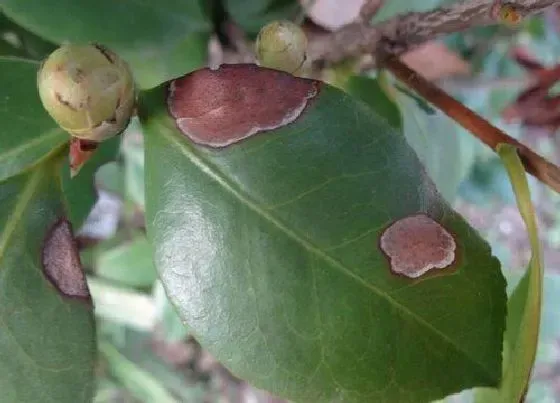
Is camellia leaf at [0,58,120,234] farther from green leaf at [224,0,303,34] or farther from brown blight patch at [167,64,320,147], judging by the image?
green leaf at [224,0,303,34]

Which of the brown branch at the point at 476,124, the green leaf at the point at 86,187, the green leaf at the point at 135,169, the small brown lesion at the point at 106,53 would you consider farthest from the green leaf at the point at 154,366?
the small brown lesion at the point at 106,53

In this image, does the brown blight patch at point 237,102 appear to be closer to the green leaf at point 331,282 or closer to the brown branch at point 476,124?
the green leaf at point 331,282

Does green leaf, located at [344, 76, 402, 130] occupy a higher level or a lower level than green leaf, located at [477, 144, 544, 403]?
lower

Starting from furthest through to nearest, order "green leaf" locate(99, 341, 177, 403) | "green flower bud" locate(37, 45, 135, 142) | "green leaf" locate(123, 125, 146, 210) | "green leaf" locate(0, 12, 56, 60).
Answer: "green leaf" locate(99, 341, 177, 403)
"green leaf" locate(123, 125, 146, 210)
"green leaf" locate(0, 12, 56, 60)
"green flower bud" locate(37, 45, 135, 142)

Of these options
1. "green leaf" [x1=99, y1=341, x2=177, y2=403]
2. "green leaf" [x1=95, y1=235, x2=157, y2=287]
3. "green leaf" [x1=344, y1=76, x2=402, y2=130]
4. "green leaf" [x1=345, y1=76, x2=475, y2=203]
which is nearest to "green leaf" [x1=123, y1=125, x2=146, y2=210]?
"green leaf" [x1=95, y1=235, x2=157, y2=287]

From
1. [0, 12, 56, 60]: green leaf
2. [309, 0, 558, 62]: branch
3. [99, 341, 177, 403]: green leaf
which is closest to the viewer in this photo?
[309, 0, 558, 62]: branch

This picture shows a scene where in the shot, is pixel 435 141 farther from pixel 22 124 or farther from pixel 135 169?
pixel 135 169

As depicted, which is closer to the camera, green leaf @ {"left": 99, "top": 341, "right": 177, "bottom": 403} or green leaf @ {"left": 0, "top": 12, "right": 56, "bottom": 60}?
green leaf @ {"left": 0, "top": 12, "right": 56, "bottom": 60}

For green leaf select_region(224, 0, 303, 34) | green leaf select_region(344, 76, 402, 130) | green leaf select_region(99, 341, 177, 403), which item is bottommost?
green leaf select_region(99, 341, 177, 403)

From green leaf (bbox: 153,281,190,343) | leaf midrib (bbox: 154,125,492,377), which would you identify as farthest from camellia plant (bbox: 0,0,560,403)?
green leaf (bbox: 153,281,190,343)
